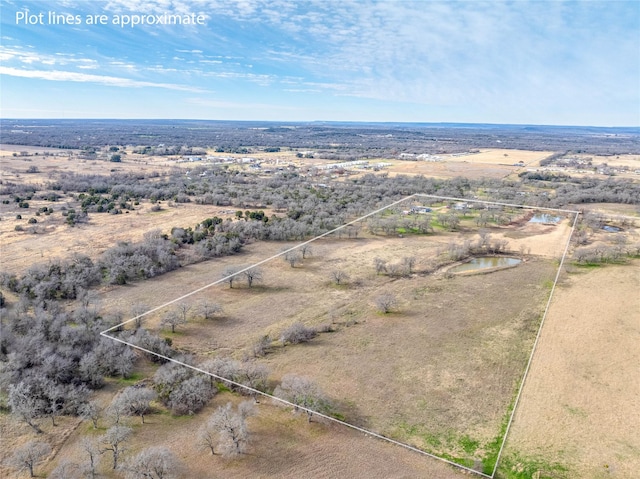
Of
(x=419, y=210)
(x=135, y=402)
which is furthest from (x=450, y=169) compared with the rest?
(x=135, y=402)

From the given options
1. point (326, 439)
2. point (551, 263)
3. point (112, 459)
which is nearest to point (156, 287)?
point (112, 459)

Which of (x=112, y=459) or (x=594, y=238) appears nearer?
(x=112, y=459)

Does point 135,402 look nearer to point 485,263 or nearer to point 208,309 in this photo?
point 208,309

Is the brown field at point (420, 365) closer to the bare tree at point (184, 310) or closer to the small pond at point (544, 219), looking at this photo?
the bare tree at point (184, 310)

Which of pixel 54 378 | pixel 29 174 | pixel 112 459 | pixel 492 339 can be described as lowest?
pixel 112 459

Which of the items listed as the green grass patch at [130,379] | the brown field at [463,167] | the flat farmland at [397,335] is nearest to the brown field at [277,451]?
the flat farmland at [397,335]

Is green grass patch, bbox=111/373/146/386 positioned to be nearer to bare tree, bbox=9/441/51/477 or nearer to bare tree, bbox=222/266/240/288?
bare tree, bbox=9/441/51/477

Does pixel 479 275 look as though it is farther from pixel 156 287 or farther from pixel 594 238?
pixel 156 287
